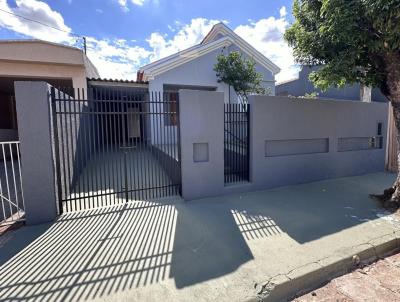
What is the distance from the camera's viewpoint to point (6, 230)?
376 cm

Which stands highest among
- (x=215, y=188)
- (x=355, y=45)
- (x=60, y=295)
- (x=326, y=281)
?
(x=355, y=45)

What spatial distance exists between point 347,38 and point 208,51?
8.15 meters

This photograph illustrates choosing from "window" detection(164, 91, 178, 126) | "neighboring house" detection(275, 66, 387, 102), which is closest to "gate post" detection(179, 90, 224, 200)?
"window" detection(164, 91, 178, 126)

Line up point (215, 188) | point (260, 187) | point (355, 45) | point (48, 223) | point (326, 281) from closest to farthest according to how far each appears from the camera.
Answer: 1. point (326, 281)
2. point (48, 223)
3. point (355, 45)
4. point (215, 188)
5. point (260, 187)

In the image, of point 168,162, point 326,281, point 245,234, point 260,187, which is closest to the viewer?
point 326,281

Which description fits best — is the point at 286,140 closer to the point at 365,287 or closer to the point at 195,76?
the point at 365,287

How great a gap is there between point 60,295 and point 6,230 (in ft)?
7.34

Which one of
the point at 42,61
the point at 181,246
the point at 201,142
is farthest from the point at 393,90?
the point at 42,61

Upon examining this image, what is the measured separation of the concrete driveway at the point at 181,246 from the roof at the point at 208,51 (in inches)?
283

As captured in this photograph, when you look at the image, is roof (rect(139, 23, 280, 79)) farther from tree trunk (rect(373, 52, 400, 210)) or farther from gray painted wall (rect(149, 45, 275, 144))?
tree trunk (rect(373, 52, 400, 210))

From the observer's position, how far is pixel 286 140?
603 centimetres

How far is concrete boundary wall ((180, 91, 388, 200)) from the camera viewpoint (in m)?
5.10

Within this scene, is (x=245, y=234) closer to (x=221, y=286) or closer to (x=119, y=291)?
(x=221, y=286)

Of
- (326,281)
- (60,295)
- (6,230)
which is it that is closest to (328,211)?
(326,281)
